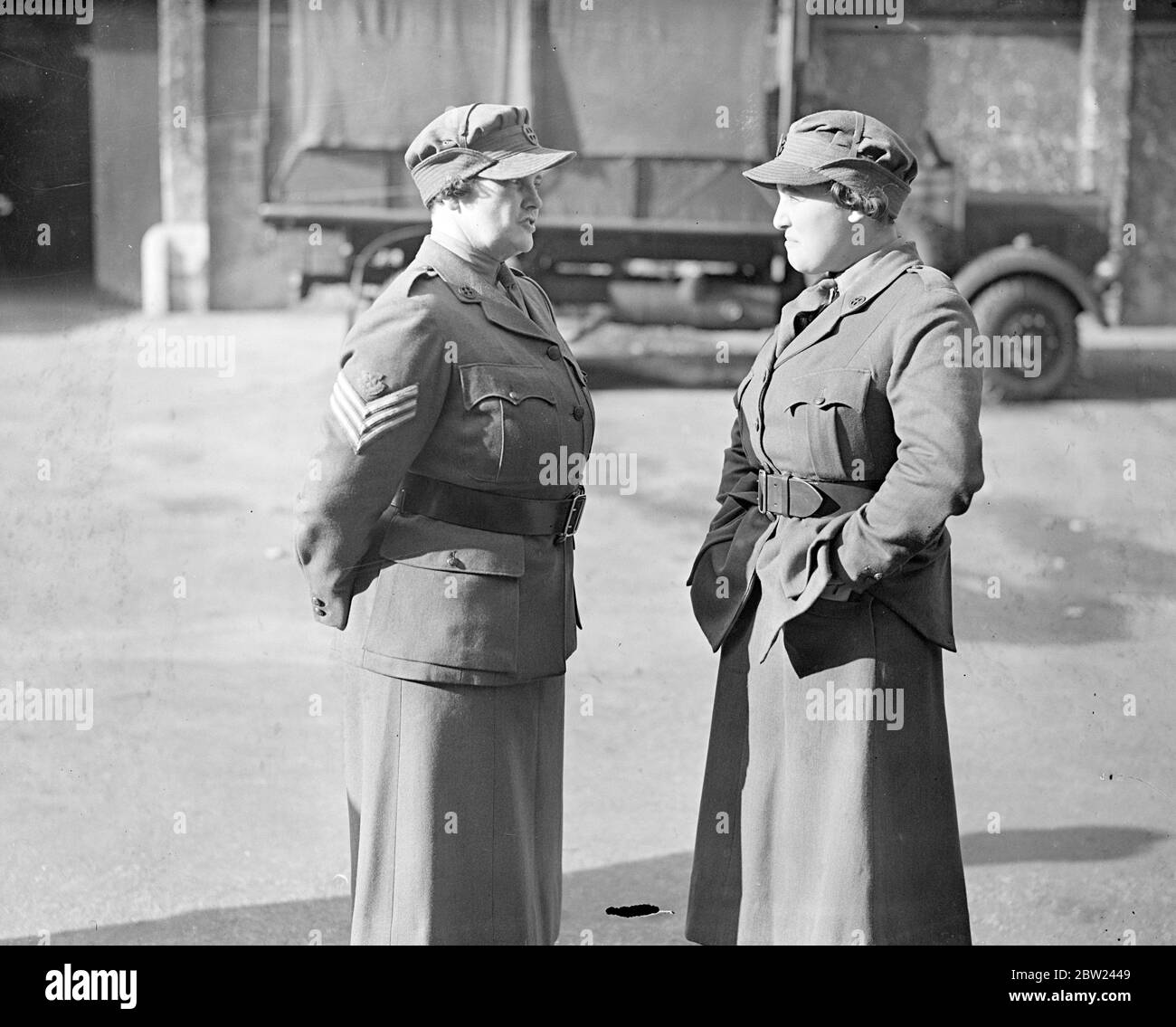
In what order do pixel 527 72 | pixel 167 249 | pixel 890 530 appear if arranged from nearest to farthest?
pixel 890 530
pixel 527 72
pixel 167 249

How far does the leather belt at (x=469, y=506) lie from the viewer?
274 centimetres

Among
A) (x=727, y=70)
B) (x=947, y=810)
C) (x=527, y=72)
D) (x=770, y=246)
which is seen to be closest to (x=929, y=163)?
(x=770, y=246)

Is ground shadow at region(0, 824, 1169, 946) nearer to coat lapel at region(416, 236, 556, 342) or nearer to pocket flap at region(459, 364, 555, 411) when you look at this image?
pocket flap at region(459, 364, 555, 411)

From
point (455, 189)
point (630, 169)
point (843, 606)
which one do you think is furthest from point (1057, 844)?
point (630, 169)

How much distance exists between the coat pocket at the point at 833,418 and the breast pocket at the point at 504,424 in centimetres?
47

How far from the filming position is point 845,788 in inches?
106

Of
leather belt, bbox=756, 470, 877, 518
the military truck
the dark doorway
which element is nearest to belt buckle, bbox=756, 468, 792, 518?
leather belt, bbox=756, 470, 877, 518

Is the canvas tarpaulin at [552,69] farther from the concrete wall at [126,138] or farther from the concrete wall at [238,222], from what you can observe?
the concrete wall at [126,138]

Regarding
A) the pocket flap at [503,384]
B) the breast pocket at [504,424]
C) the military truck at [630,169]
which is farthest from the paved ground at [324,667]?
the pocket flap at [503,384]

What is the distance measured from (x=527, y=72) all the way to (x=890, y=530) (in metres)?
6.91

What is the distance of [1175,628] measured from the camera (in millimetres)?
5734

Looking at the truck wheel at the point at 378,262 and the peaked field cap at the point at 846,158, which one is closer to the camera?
the peaked field cap at the point at 846,158

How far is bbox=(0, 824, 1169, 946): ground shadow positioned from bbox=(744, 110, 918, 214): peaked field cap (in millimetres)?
1782
